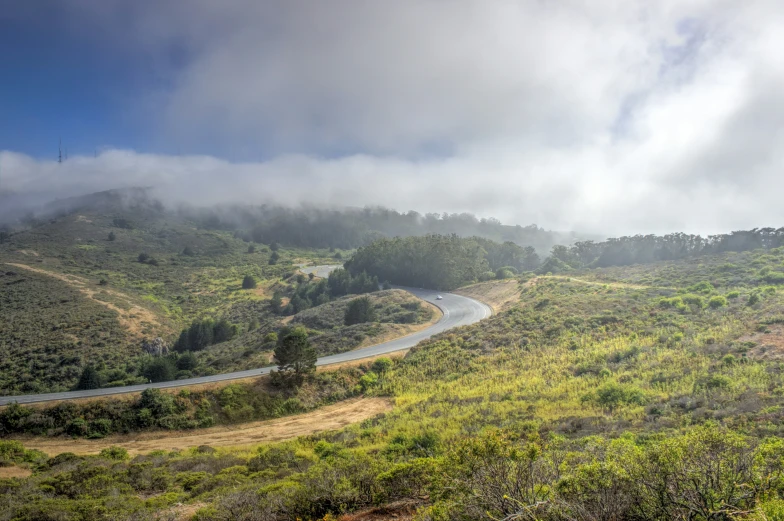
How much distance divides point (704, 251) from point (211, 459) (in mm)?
90846

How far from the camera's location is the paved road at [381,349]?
2680 centimetres

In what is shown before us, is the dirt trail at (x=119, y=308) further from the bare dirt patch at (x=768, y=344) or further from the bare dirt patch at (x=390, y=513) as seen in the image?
the bare dirt patch at (x=768, y=344)

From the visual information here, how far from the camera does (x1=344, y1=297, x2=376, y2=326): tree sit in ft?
164

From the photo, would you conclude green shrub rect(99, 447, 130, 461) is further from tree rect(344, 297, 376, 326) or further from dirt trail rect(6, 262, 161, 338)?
dirt trail rect(6, 262, 161, 338)

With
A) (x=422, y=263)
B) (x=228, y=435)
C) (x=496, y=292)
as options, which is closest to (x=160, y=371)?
(x=228, y=435)

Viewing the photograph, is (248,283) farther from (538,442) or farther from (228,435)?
(538,442)

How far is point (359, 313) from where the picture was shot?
166ft

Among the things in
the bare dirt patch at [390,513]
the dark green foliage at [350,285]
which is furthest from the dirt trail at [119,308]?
the bare dirt patch at [390,513]

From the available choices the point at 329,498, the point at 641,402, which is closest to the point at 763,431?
the point at 641,402

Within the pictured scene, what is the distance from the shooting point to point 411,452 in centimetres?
1502

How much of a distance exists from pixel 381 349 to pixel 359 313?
1296 centimetres

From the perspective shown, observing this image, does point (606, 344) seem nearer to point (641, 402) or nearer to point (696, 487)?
point (641, 402)

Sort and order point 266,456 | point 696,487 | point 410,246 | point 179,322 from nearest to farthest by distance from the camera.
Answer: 1. point 696,487
2. point 266,456
3. point 179,322
4. point 410,246

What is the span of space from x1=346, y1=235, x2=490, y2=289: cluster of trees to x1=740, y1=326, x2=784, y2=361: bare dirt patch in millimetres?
53822
